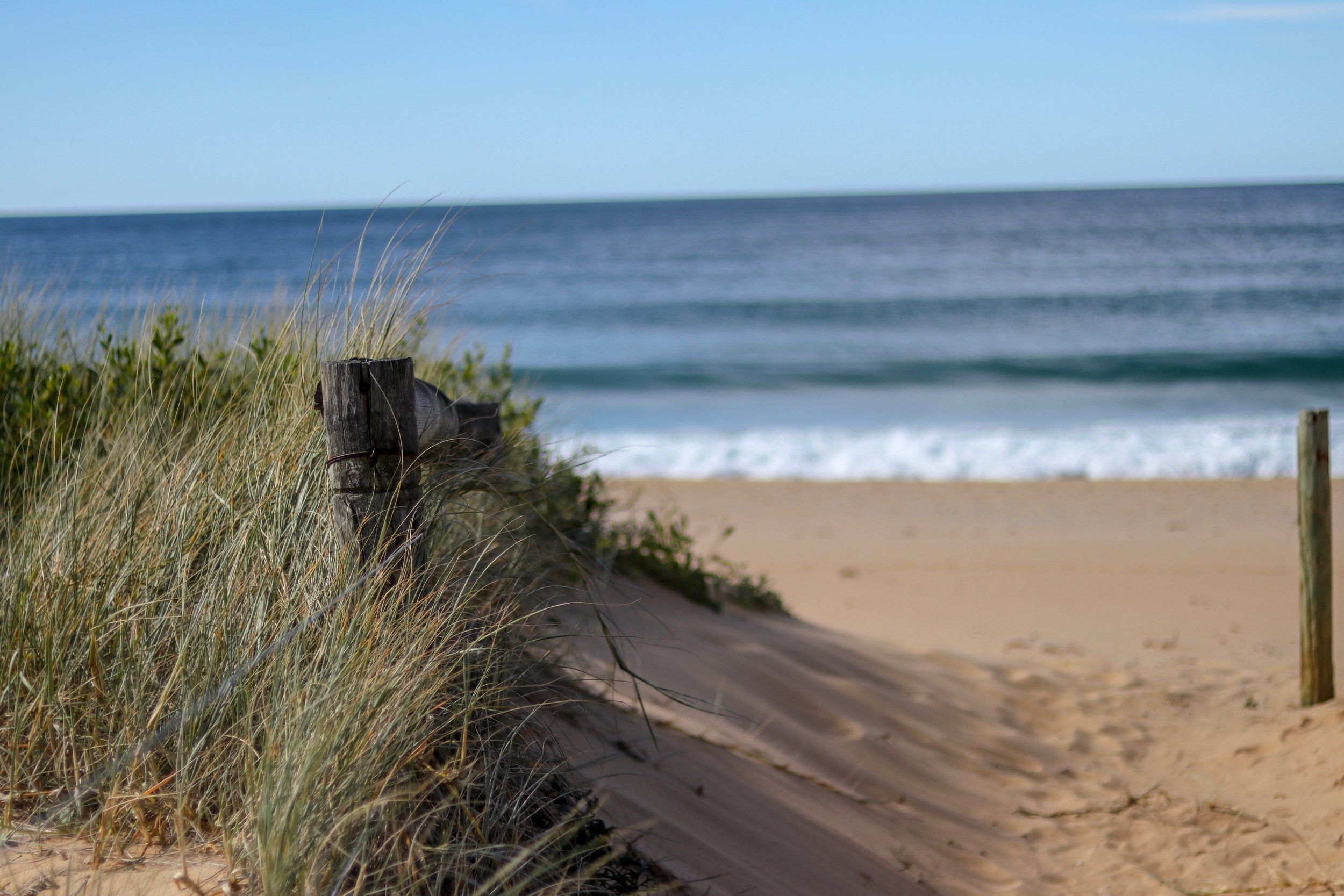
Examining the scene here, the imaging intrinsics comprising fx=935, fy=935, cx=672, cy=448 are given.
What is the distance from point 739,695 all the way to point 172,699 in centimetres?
267

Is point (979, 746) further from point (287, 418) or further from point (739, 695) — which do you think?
point (287, 418)

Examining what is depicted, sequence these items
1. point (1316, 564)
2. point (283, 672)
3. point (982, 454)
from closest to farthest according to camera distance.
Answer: point (283, 672) < point (1316, 564) < point (982, 454)

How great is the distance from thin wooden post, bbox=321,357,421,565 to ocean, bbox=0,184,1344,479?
54cm

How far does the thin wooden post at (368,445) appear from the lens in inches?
93.6

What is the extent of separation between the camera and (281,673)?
2229 millimetres

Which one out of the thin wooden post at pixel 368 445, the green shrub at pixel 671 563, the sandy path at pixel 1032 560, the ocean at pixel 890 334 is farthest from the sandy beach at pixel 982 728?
the ocean at pixel 890 334

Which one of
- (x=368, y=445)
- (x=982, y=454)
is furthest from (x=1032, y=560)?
(x=368, y=445)

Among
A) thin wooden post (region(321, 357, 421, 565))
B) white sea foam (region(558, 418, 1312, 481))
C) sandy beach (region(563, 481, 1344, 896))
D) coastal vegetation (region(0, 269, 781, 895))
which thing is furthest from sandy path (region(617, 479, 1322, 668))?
thin wooden post (region(321, 357, 421, 565))

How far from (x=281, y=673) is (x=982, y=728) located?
12.6ft

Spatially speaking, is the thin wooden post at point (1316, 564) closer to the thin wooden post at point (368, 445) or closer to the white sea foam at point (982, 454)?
the thin wooden post at point (368, 445)

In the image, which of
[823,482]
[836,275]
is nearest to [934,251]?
[836,275]

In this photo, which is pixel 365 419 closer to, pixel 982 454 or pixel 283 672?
pixel 283 672

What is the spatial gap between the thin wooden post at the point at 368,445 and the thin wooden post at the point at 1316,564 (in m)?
4.61

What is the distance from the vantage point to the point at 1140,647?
6.50 m
